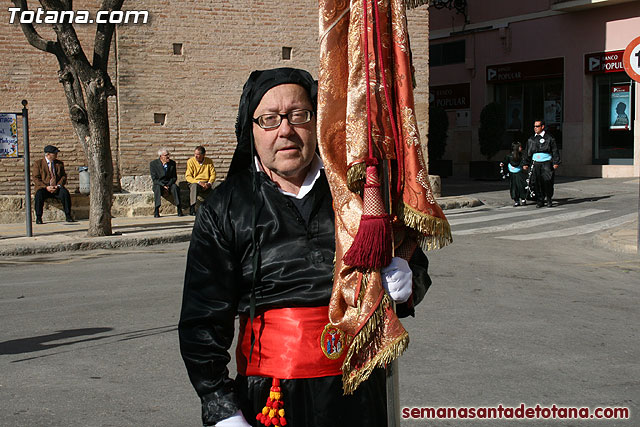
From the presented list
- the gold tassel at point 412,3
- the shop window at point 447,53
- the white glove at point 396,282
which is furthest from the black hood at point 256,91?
the shop window at point 447,53

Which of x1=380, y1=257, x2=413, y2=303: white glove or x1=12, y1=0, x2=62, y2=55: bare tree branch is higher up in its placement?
x1=12, y1=0, x2=62, y2=55: bare tree branch

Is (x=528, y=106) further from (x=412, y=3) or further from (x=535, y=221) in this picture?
(x=412, y=3)

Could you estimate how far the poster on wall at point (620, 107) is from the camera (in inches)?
1126

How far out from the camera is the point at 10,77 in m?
17.9

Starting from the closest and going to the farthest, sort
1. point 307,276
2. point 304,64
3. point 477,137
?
point 307,276 < point 304,64 < point 477,137

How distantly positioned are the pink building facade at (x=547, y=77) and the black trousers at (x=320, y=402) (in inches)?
1066

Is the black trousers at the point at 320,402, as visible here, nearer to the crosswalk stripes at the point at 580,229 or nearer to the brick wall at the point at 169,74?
the crosswalk stripes at the point at 580,229

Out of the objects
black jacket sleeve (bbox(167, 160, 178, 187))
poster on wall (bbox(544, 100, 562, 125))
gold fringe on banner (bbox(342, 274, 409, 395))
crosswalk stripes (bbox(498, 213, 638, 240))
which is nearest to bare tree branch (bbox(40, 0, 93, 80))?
black jacket sleeve (bbox(167, 160, 178, 187))

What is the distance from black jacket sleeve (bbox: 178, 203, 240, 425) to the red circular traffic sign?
10633mm

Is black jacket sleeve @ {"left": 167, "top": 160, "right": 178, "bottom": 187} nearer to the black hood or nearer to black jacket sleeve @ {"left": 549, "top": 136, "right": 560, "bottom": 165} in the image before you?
black jacket sleeve @ {"left": 549, "top": 136, "right": 560, "bottom": 165}

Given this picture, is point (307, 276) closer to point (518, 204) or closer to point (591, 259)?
point (591, 259)

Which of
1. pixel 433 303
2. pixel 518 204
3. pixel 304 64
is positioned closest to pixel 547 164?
pixel 518 204

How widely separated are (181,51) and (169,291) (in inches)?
451

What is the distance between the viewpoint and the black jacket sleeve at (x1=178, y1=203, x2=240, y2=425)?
9.12 ft
